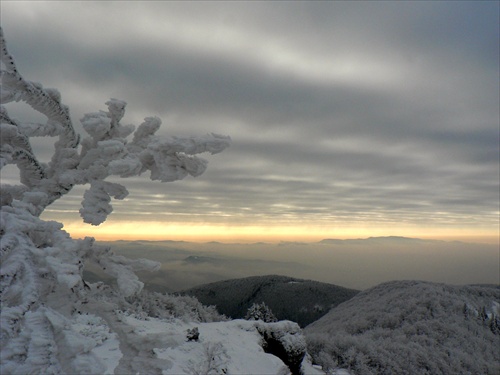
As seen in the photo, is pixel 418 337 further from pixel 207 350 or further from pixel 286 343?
pixel 207 350

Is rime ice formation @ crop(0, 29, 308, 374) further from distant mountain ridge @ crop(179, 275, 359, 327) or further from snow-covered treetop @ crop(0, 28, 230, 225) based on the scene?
distant mountain ridge @ crop(179, 275, 359, 327)

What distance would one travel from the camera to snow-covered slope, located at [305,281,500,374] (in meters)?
13.7

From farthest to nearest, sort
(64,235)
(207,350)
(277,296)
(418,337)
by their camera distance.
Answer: (277,296) < (418,337) < (207,350) < (64,235)

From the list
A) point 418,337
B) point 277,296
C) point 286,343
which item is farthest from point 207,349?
point 277,296

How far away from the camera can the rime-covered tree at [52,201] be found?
1.49 meters

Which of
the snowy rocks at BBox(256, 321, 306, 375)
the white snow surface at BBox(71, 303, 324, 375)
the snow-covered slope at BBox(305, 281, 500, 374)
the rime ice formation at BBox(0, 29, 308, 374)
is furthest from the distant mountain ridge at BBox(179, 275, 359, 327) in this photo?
the rime ice formation at BBox(0, 29, 308, 374)

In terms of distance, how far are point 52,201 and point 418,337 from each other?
18484mm

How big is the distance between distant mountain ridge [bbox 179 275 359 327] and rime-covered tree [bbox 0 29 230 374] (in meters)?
40.2

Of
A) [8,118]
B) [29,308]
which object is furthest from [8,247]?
[8,118]

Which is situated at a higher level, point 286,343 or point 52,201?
point 52,201

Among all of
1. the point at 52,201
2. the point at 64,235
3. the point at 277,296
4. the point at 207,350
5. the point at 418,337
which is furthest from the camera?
the point at 277,296

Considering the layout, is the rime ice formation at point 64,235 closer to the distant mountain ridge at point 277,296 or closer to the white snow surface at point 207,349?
the white snow surface at point 207,349


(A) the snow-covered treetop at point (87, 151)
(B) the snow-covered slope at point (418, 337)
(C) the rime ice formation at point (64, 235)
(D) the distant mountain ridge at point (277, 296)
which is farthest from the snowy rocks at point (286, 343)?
(D) the distant mountain ridge at point (277, 296)

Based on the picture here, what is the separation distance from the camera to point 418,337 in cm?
1659
